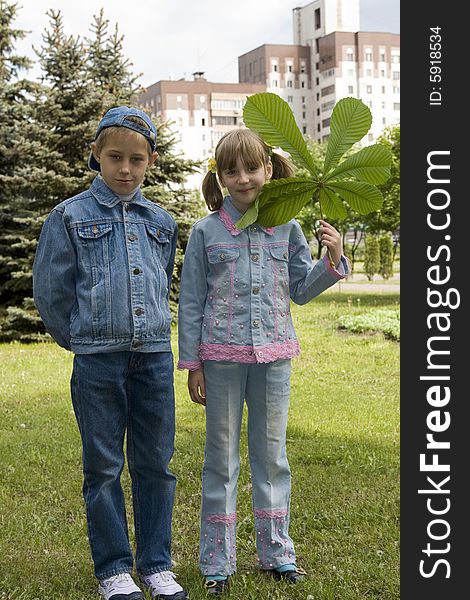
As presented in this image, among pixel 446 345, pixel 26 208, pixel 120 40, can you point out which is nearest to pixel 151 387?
pixel 446 345

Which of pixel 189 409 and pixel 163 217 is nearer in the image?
pixel 163 217

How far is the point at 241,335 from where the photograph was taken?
10.2 ft

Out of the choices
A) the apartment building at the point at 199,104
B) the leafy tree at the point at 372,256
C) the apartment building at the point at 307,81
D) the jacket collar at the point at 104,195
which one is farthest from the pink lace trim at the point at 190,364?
the apartment building at the point at 307,81

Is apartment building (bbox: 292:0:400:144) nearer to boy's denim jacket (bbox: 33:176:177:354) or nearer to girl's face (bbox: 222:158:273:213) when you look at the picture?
girl's face (bbox: 222:158:273:213)

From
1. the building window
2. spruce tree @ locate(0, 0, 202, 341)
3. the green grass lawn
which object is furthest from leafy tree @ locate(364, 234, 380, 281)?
the building window

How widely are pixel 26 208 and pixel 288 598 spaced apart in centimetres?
1024

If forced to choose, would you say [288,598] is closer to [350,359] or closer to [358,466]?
[358,466]

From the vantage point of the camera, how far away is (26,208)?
495 inches

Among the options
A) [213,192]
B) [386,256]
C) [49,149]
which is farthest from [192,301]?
[386,256]

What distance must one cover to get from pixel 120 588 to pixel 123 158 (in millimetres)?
1461

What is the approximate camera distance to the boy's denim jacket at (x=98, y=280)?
297cm

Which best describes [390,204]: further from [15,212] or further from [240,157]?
[240,157]

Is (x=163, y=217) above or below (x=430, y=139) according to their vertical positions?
below

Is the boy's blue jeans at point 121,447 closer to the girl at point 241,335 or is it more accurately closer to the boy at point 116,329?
the boy at point 116,329
